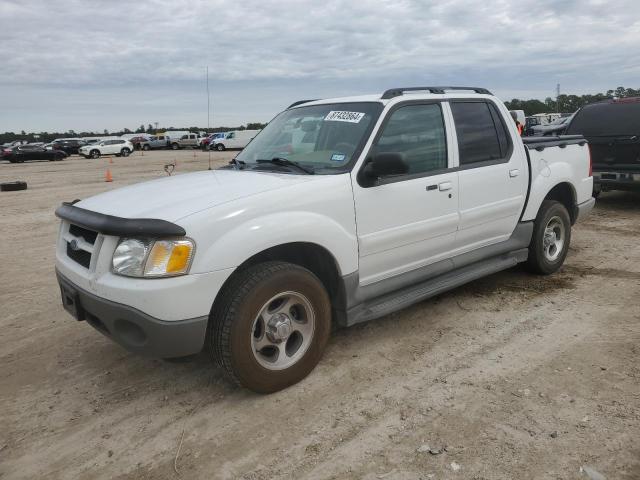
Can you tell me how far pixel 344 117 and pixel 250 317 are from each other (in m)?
1.81

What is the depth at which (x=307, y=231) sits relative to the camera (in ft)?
10.9

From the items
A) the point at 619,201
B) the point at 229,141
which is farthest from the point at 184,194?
the point at 229,141

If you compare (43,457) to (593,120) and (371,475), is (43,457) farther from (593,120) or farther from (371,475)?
(593,120)

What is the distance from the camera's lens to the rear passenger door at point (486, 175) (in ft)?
14.5

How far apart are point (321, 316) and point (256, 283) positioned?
610 mm

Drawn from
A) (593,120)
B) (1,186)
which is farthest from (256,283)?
(1,186)

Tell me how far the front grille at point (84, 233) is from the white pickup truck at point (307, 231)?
0.01 meters

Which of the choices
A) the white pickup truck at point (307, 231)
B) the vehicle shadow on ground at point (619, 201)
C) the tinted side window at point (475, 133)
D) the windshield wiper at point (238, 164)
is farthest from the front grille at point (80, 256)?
the vehicle shadow on ground at point (619, 201)

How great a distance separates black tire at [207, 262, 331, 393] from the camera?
3035 mm

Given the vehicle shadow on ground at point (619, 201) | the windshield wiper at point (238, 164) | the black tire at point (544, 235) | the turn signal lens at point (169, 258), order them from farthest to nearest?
the vehicle shadow on ground at point (619, 201) → the black tire at point (544, 235) → the windshield wiper at point (238, 164) → the turn signal lens at point (169, 258)

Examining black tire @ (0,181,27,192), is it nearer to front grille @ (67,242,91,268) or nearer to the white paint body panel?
front grille @ (67,242,91,268)

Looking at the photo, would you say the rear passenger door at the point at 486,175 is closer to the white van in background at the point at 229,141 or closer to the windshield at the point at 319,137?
the windshield at the point at 319,137

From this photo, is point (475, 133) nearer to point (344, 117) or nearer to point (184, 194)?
point (344, 117)

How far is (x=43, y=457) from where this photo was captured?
2.83 m
